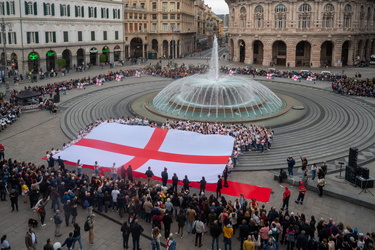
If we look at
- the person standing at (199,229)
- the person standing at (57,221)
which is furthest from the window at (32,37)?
the person standing at (199,229)

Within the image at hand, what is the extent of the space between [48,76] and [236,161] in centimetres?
4587

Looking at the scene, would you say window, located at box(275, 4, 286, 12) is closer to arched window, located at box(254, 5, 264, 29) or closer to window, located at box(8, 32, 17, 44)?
arched window, located at box(254, 5, 264, 29)

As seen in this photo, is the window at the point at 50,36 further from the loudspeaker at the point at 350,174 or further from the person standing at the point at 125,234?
the loudspeaker at the point at 350,174

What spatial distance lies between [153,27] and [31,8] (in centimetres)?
4001

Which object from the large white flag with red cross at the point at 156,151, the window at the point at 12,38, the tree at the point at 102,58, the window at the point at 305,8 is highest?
the window at the point at 305,8

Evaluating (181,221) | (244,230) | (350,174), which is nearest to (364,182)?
(350,174)

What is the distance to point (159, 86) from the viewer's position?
50.4m

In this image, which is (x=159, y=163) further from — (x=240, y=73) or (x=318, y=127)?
(x=240, y=73)

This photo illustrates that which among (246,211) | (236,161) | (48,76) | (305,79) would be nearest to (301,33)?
(305,79)

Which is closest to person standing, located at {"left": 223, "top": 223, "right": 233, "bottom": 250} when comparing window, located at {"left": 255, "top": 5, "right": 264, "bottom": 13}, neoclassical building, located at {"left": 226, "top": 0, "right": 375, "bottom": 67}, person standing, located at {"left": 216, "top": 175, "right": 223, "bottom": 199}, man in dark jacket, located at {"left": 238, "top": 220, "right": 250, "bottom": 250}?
man in dark jacket, located at {"left": 238, "top": 220, "right": 250, "bottom": 250}

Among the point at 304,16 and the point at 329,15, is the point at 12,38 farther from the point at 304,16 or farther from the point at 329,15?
the point at 329,15

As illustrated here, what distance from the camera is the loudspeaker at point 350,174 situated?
19.8m

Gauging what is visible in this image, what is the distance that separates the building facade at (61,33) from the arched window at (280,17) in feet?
110

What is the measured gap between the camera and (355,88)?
44344 mm
